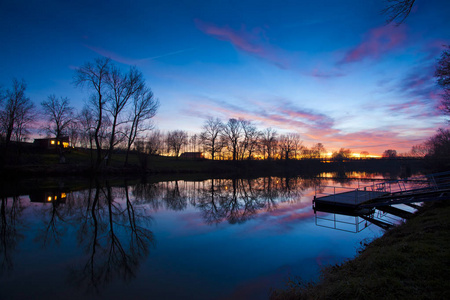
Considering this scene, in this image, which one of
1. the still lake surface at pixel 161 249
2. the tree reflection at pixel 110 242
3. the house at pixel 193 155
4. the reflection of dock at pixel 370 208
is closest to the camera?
the still lake surface at pixel 161 249

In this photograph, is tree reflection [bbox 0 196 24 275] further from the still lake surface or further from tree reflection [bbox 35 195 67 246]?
tree reflection [bbox 35 195 67 246]

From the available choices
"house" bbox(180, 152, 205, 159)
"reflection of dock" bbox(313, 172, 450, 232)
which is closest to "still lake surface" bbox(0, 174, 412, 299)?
"reflection of dock" bbox(313, 172, 450, 232)

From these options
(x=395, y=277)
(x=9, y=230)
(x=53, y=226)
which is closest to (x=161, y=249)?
(x=53, y=226)

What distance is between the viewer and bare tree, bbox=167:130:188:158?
313 ft

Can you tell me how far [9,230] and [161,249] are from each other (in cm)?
766

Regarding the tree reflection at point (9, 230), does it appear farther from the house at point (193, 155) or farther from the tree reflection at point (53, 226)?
the house at point (193, 155)

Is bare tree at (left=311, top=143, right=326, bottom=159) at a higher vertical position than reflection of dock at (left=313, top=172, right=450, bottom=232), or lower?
higher

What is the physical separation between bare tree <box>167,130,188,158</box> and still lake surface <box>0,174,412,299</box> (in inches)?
3127

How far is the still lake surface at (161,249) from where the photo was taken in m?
6.25

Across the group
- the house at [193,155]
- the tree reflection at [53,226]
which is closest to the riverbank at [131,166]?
the house at [193,155]

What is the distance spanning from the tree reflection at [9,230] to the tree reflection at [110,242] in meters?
2.11

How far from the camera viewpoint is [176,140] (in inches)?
3792

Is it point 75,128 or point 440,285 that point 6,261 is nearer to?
point 440,285

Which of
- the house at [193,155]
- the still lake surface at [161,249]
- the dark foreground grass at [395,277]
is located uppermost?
the house at [193,155]
